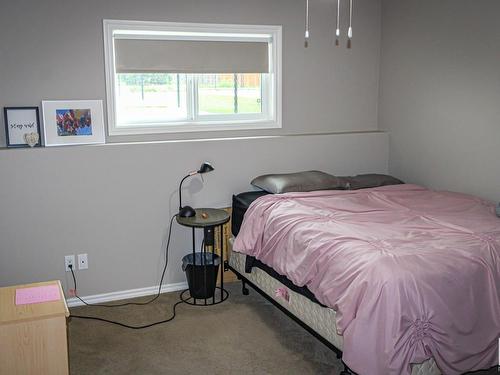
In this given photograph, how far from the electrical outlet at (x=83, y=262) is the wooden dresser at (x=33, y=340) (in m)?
1.34

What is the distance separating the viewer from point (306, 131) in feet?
15.0

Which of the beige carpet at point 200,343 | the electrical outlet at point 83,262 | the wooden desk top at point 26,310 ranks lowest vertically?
the beige carpet at point 200,343

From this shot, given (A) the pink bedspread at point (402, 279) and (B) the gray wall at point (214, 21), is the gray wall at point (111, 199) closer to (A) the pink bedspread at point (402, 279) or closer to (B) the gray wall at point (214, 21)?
(B) the gray wall at point (214, 21)

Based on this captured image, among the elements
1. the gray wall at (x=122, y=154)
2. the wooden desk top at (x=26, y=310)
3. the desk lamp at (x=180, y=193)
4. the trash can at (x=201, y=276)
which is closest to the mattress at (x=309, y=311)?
the trash can at (x=201, y=276)

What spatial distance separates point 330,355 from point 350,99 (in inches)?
91.9

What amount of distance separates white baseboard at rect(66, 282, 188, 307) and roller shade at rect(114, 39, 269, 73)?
157 cm

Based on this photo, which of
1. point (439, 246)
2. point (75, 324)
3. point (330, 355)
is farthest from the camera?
point (75, 324)

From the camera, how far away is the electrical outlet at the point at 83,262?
152 inches

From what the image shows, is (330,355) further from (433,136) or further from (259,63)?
(259,63)

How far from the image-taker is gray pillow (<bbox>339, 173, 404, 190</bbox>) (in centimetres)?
422

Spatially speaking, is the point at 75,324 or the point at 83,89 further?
the point at 83,89

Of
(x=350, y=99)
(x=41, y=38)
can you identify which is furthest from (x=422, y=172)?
(x=41, y=38)

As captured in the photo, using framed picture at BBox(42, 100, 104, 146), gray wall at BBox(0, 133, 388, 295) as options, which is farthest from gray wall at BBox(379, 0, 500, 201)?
framed picture at BBox(42, 100, 104, 146)

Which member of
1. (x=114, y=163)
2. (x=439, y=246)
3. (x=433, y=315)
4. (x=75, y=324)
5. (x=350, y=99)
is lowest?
(x=75, y=324)
